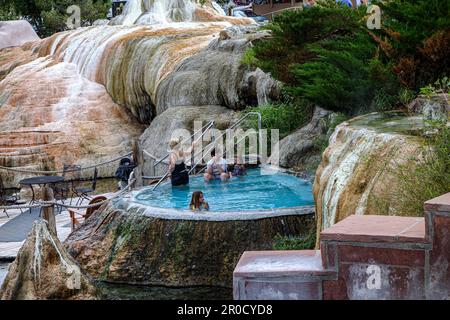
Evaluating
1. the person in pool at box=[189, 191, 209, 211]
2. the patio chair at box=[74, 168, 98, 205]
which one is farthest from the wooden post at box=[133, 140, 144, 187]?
the person in pool at box=[189, 191, 209, 211]

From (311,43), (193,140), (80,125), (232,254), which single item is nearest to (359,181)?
(232,254)

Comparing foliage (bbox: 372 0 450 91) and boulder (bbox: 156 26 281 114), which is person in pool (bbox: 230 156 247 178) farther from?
foliage (bbox: 372 0 450 91)

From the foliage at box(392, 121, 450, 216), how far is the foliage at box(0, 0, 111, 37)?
31.1 metres

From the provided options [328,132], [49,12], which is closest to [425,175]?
[328,132]

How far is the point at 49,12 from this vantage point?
119 ft

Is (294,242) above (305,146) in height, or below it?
below

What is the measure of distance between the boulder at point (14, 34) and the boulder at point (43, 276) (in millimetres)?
23240

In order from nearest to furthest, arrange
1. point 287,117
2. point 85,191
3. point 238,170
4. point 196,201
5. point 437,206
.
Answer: point 437,206 < point 196,201 < point 238,170 < point 287,117 < point 85,191

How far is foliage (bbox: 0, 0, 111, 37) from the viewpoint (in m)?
36.3

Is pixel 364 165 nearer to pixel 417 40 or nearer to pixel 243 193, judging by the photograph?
pixel 417 40

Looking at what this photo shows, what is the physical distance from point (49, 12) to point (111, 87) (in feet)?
48.4

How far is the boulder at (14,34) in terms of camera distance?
98.0ft

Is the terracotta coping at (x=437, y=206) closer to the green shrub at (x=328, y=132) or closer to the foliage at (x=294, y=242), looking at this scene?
the foliage at (x=294, y=242)
